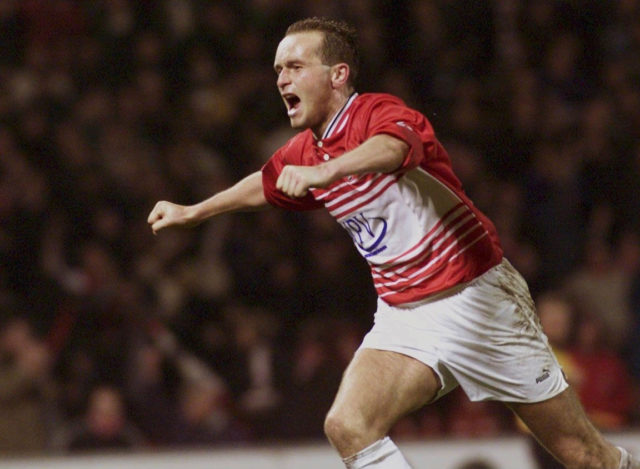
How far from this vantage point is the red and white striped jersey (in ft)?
13.0

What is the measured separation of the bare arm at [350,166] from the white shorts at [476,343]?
2.32ft

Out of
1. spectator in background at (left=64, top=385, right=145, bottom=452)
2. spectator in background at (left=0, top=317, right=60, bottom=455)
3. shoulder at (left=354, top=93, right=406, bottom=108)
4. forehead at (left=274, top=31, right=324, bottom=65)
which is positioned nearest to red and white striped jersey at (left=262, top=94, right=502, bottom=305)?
shoulder at (left=354, top=93, right=406, bottom=108)

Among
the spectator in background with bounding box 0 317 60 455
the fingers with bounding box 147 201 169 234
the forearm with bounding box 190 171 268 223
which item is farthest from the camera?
the spectator in background with bounding box 0 317 60 455

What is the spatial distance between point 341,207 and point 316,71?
0.48m

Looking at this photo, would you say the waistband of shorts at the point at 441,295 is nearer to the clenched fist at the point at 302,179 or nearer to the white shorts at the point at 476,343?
the white shorts at the point at 476,343

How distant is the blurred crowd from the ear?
8.77 ft

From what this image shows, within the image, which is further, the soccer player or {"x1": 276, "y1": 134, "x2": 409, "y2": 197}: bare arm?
the soccer player

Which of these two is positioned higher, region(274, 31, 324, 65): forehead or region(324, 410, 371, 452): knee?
region(274, 31, 324, 65): forehead

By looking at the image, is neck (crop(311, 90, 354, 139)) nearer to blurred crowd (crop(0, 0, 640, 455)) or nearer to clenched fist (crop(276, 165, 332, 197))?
clenched fist (crop(276, 165, 332, 197))

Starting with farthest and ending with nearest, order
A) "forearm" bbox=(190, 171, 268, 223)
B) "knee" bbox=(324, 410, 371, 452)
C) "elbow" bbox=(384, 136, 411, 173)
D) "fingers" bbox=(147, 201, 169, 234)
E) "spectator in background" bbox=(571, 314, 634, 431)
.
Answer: "spectator in background" bbox=(571, 314, 634, 431) < "forearm" bbox=(190, 171, 268, 223) < "fingers" bbox=(147, 201, 169, 234) < "knee" bbox=(324, 410, 371, 452) < "elbow" bbox=(384, 136, 411, 173)

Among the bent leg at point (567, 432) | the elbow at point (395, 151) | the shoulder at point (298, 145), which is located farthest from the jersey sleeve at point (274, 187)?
the bent leg at point (567, 432)

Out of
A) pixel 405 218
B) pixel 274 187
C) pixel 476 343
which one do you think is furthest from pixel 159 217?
pixel 476 343

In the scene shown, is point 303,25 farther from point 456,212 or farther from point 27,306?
point 27,306

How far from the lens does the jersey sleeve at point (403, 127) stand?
141 inches
